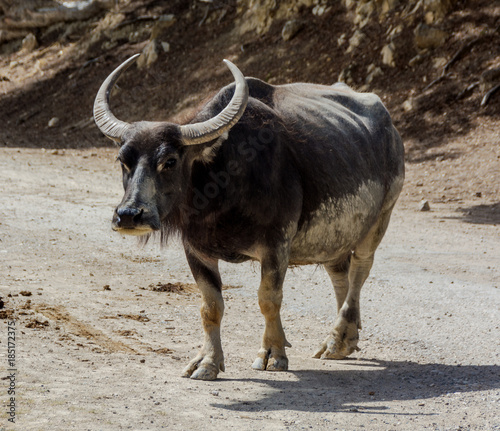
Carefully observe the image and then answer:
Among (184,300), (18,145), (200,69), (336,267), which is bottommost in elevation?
(18,145)

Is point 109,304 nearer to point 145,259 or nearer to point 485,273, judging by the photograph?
point 145,259

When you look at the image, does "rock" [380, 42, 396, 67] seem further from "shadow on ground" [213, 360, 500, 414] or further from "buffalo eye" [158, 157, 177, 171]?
"buffalo eye" [158, 157, 177, 171]

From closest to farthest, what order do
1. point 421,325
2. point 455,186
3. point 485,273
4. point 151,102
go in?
1. point 421,325
2. point 485,273
3. point 455,186
4. point 151,102

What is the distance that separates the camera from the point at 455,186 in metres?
15.9

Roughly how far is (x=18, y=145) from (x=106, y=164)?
13.0ft

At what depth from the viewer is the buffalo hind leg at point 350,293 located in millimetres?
7066

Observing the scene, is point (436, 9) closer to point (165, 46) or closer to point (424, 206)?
point (424, 206)

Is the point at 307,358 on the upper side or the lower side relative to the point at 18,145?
upper

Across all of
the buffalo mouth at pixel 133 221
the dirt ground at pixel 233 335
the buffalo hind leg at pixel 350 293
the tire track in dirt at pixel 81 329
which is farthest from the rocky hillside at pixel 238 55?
the buffalo mouth at pixel 133 221

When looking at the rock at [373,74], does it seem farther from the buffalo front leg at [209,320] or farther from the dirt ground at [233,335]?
the buffalo front leg at [209,320]

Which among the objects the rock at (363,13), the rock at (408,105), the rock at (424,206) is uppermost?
the rock at (363,13)

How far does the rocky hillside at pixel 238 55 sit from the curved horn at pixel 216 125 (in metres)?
10.4

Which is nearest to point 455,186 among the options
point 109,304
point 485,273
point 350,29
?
point 485,273

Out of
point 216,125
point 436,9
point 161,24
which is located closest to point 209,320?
point 216,125
